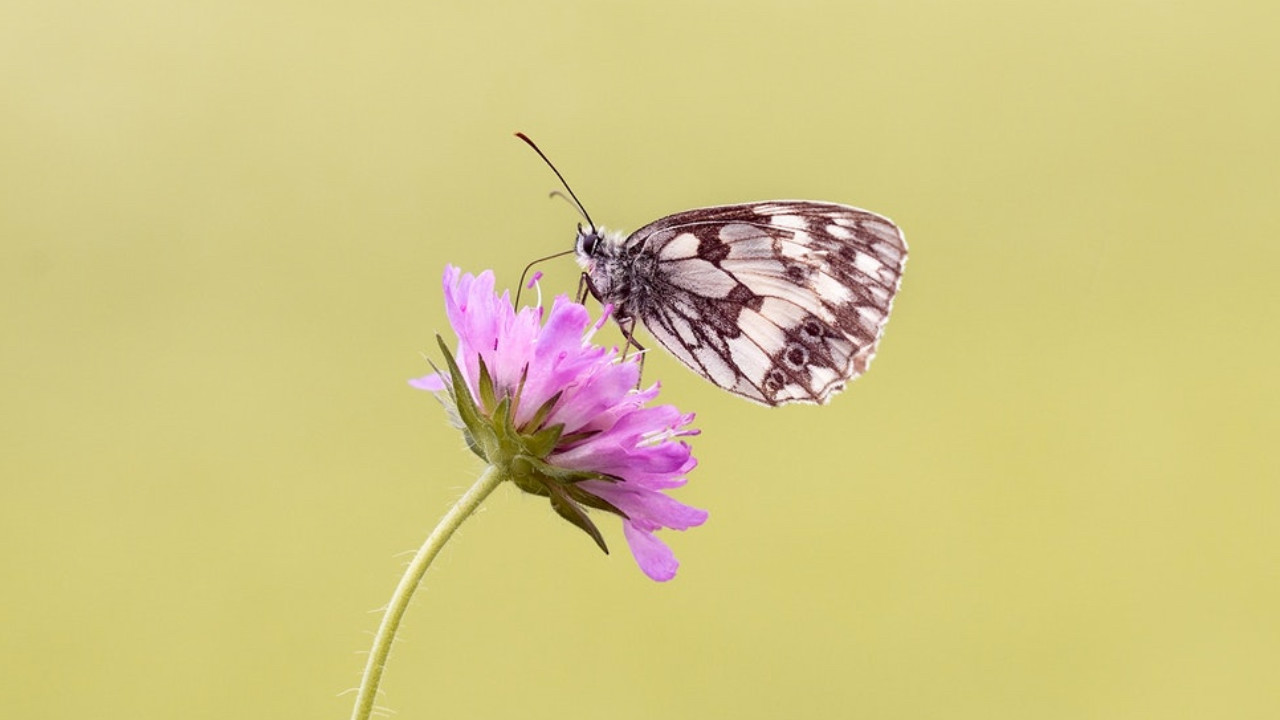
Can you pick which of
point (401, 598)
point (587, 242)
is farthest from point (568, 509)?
point (587, 242)

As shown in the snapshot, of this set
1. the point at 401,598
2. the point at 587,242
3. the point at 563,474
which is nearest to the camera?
the point at 401,598

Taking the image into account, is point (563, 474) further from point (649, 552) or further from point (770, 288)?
point (770, 288)

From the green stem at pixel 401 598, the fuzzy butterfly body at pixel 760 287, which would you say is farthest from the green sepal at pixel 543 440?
the fuzzy butterfly body at pixel 760 287

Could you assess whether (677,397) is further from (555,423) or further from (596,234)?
(555,423)

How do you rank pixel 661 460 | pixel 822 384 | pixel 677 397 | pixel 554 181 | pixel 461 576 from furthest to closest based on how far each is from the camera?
1. pixel 554 181
2. pixel 677 397
3. pixel 461 576
4. pixel 822 384
5. pixel 661 460

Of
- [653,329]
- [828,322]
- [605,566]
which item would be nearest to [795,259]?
[828,322]

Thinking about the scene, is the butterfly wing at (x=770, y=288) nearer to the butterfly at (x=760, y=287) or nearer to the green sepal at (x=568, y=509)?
the butterfly at (x=760, y=287)
